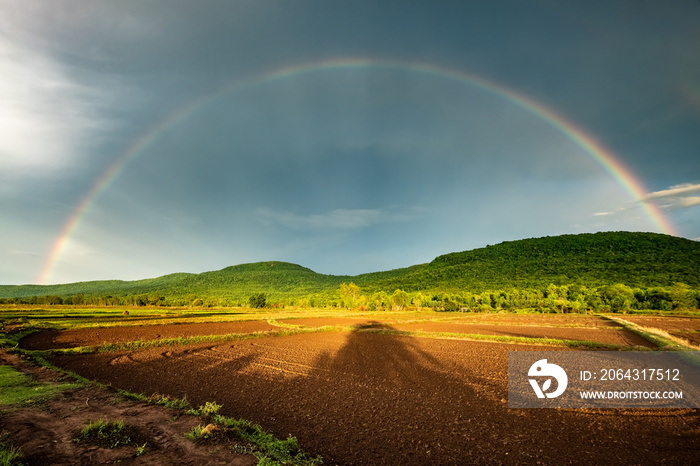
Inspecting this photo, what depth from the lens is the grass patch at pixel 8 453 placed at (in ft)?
15.1

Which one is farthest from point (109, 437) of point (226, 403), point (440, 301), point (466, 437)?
point (440, 301)

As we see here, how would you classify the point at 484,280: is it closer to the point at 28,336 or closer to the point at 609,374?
the point at 609,374

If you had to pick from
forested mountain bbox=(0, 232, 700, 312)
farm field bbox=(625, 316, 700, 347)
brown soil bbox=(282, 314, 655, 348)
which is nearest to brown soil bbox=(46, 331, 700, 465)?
brown soil bbox=(282, 314, 655, 348)

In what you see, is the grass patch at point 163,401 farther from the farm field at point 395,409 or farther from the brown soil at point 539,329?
the brown soil at point 539,329

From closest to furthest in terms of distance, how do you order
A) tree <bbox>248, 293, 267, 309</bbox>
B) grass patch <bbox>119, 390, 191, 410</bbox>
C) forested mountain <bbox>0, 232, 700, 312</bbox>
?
1. grass patch <bbox>119, 390, 191, 410</bbox>
2. forested mountain <bbox>0, 232, 700, 312</bbox>
3. tree <bbox>248, 293, 267, 309</bbox>

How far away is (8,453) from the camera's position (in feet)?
16.4

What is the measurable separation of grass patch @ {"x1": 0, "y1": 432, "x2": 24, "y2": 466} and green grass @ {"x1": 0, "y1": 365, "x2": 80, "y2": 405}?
11.5 feet

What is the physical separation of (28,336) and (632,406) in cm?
4066

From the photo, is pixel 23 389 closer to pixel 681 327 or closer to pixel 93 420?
pixel 93 420

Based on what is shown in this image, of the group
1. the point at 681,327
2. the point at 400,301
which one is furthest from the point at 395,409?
the point at 400,301

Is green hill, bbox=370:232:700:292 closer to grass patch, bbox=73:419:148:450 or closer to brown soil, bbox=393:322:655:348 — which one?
brown soil, bbox=393:322:655:348

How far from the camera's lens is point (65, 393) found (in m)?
9.30

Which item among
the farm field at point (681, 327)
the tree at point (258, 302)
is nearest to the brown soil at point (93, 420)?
the farm field at point (681, 327)

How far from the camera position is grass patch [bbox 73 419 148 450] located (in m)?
6.00
